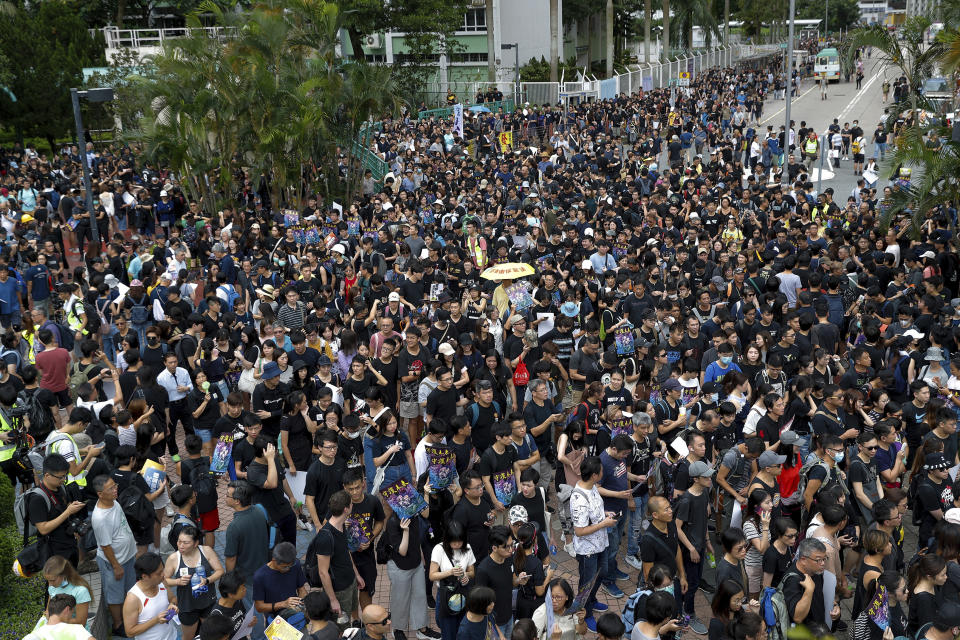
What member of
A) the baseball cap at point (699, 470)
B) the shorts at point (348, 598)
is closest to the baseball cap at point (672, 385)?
the baseball cap at point (699, 470)

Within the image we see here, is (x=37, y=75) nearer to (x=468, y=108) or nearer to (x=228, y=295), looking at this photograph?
(x=468, y=108)

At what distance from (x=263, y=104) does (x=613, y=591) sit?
57.2 ft

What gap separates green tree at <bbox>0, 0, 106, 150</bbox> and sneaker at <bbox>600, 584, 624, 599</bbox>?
32.4 meters

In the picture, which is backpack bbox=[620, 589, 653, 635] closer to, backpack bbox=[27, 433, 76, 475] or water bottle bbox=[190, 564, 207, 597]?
water bottle bbox=[190, 564, 207, 597]

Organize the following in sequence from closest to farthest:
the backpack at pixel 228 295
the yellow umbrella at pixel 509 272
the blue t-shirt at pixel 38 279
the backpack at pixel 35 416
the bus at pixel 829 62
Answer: the backpack at pixel 35 416, the yellow umbrella at pixel 509 272, the backpack at pixel 228 295, the blue t-shirt at pixel 38 279, the bus at pixel 829 62

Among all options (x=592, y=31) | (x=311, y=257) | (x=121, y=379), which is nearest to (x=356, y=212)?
(x=311, y=257)

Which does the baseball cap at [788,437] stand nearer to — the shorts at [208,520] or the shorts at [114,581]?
the shorts at [208,520]

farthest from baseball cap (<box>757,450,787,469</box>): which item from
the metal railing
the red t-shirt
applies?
the metal railing

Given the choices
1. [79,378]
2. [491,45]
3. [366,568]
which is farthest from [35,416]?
[491,45]

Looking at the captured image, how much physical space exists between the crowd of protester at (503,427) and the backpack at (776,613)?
3cm

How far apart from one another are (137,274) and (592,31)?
59227 mm

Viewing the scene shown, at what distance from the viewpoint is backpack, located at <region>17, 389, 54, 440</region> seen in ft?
30.1

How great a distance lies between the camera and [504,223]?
16203 mm

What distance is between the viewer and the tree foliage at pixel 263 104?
21.9m
